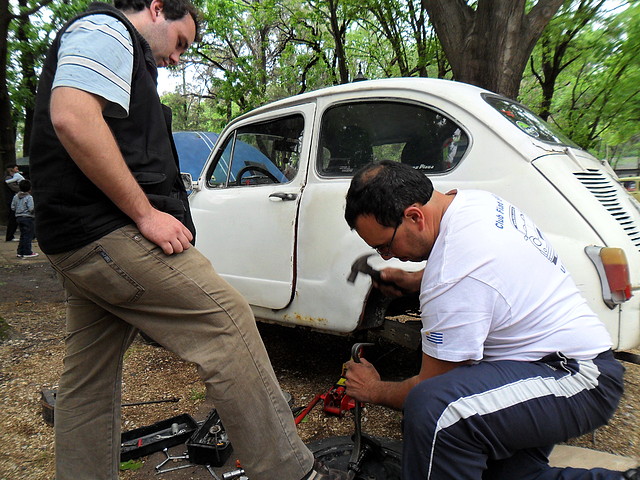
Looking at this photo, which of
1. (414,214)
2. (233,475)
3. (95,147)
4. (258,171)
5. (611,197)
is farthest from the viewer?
(258,171)

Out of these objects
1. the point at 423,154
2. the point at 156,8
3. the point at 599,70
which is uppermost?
the point at 599,70

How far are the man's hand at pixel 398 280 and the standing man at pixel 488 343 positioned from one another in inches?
21.5

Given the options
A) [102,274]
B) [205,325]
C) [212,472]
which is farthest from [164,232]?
[212,472]

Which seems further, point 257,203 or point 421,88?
point 257,203

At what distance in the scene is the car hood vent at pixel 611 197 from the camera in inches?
86.9

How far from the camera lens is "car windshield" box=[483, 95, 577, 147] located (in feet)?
8.04

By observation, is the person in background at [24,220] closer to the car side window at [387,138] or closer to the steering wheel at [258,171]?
the steering wheel at [258,171]

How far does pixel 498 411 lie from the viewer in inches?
55.1

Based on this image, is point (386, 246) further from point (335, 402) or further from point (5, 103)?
point (5, 103)

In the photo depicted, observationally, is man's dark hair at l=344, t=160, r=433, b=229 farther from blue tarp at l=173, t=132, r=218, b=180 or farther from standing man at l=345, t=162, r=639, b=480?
blue tarp at l=173, t=132, r=218, b=180

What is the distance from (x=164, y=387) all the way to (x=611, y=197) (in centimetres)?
298

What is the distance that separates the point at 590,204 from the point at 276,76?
1664 centimetres

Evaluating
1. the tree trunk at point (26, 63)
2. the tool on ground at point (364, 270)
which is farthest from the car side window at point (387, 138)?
the tree trunk at point (26, 63)

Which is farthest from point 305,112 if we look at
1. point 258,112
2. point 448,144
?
point 448,144
